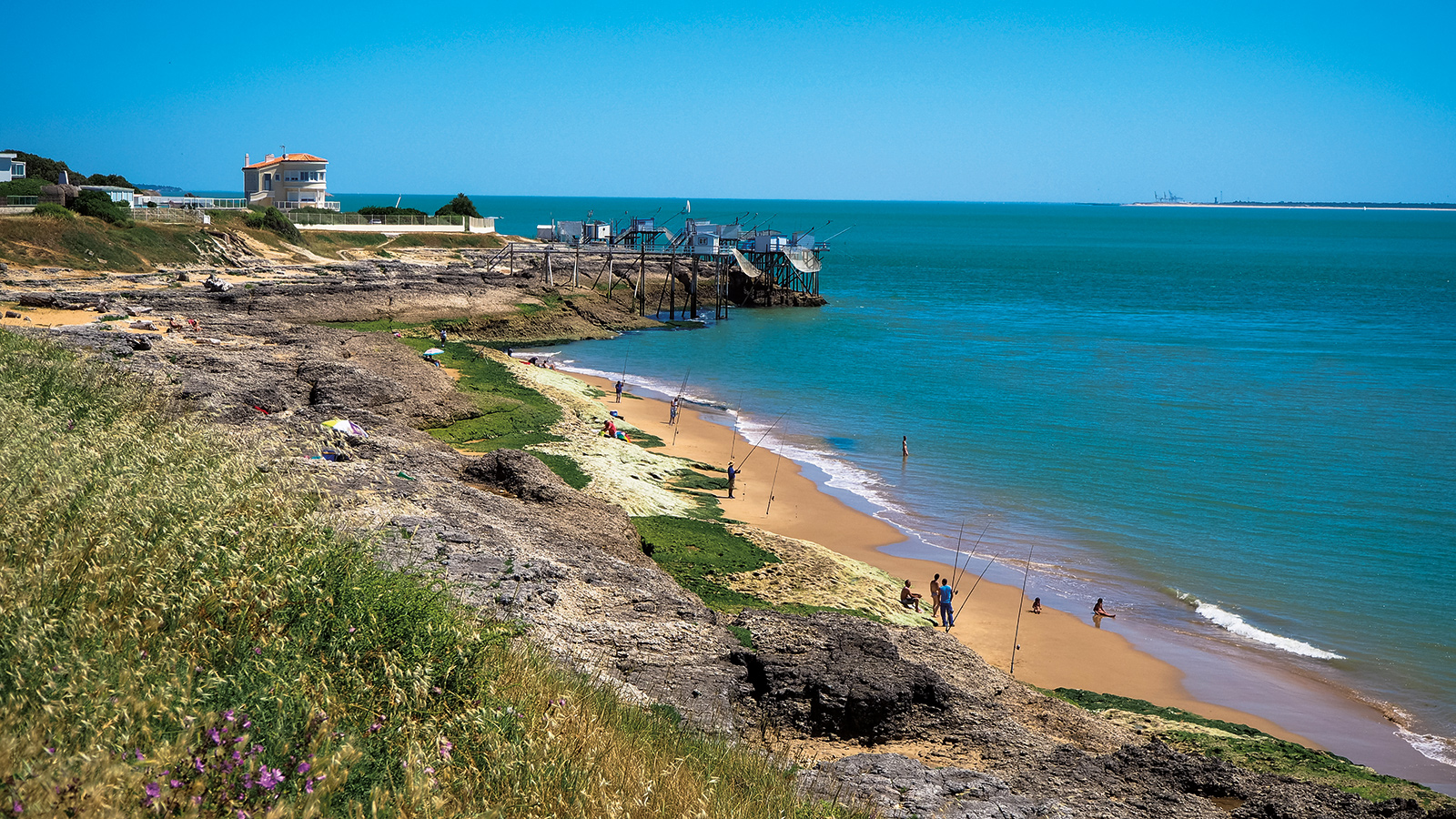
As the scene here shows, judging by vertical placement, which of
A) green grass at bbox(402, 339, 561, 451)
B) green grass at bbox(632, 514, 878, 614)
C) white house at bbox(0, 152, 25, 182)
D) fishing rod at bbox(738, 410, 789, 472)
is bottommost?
fishing rod at bbox(738, 410, 789, 472)

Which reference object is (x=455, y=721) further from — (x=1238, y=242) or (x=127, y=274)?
(x=1238, y=242)

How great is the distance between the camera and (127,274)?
39.5 meters

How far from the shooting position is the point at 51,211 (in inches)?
1668

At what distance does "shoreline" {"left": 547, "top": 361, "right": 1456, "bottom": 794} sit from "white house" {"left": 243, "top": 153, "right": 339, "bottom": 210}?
6383cm

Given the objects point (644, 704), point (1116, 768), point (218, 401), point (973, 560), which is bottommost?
point (973, 560)

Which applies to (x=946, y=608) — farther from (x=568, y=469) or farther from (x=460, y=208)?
(x=460, y=208)

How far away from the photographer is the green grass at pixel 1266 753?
907 cm

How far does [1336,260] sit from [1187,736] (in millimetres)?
135890

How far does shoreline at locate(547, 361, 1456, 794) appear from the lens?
12.9 metres

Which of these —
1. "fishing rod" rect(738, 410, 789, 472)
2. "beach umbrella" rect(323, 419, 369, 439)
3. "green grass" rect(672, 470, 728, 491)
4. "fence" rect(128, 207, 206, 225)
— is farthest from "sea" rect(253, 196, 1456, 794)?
"fence" rect(128, 207, 206, 225)

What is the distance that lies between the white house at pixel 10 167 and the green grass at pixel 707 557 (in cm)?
5668

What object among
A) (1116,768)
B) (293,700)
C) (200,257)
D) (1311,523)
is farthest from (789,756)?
(200,257)

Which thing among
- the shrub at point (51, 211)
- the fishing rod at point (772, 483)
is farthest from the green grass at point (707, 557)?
the shrub at point (51, 211)

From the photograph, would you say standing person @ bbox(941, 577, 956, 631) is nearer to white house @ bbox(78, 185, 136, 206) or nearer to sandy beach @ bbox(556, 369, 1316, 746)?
sandy beach @ bbox(556, 369, 1316, 746)
